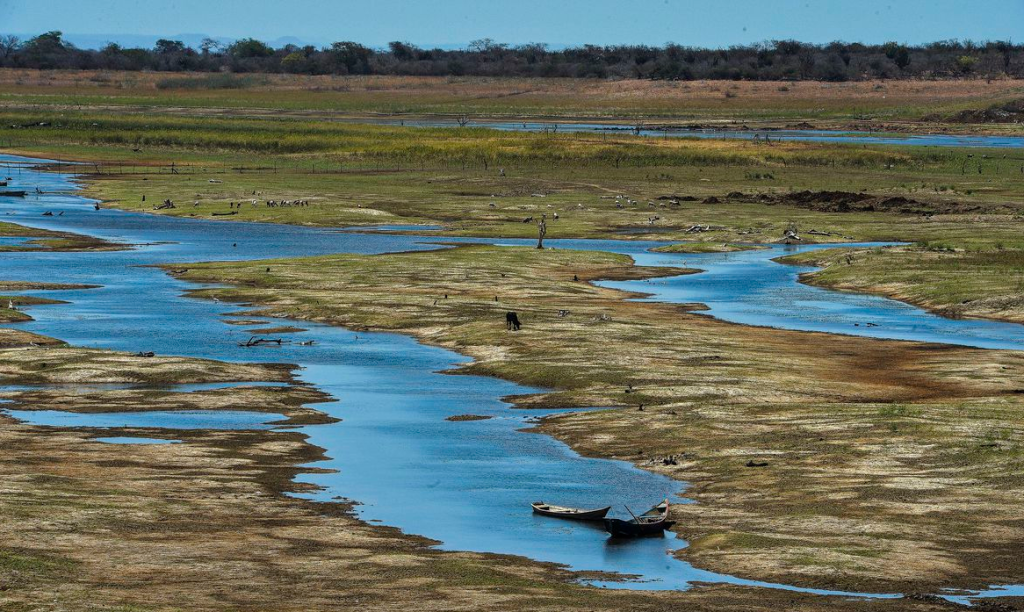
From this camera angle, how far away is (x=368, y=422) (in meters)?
48.9

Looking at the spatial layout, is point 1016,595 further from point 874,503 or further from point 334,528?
point 334,528

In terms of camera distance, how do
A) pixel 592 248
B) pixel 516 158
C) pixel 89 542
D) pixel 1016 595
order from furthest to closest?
1. pixel 516 158
2. pixel 592 248
3. pixel 89 542
4. pixel 1016 595

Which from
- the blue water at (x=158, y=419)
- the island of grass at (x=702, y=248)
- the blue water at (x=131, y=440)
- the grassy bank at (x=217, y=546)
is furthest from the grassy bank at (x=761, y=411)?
the island of grass at (x=702, y=248)

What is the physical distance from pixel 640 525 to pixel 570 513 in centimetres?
229

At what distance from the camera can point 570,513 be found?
36781mm

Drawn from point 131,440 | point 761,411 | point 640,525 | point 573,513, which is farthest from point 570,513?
point 131,440

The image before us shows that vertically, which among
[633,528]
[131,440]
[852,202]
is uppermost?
[852,202]

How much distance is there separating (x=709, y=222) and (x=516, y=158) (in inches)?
1956

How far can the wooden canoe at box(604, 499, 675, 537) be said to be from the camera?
35.1 m

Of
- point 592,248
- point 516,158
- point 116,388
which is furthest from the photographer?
point 516,158

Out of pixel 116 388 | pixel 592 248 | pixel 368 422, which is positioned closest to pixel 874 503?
pixel 368 422

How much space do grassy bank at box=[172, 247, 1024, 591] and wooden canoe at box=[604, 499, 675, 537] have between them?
877mm

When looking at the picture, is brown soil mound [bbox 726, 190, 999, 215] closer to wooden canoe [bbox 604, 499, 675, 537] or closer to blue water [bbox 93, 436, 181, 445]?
blue water [bbox 93, 436, 181, 445]

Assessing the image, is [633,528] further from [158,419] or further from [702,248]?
[702,248]
